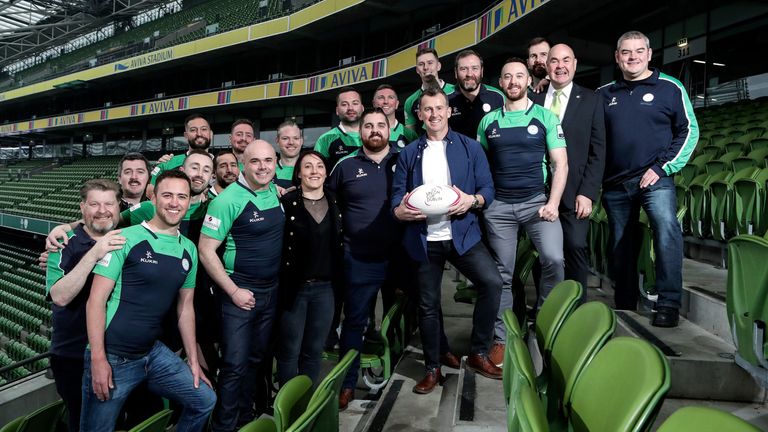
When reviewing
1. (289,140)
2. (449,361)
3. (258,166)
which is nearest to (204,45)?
(289,140)

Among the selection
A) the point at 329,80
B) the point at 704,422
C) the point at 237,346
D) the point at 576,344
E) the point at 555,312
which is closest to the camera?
the point at 704,422

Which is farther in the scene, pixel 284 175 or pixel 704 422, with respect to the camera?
pixel 284 175

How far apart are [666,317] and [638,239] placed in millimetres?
518

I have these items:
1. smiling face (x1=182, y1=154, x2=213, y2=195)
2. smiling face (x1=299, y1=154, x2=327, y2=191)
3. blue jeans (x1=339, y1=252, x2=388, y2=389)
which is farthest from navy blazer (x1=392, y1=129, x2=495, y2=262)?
smiling face (x1=182, y1=154, x2=213, y2=195)

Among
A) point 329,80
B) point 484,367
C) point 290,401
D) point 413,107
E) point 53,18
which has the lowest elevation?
point 484,367

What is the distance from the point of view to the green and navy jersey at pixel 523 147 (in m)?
2.55

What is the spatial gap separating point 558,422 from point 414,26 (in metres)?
16.1

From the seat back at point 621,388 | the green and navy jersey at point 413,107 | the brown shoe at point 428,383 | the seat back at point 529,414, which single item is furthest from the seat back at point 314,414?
the green and navy jersey at point 413,107

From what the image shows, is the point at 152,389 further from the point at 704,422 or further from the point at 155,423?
the point at 704,422

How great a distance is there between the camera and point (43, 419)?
2561 mm

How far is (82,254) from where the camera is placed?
2408 millimetres

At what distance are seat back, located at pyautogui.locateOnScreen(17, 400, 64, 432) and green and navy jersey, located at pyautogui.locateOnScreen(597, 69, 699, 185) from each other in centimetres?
336

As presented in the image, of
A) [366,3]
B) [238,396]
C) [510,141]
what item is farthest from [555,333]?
[366,3]

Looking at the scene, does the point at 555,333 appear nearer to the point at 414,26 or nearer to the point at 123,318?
the point at 123,318
